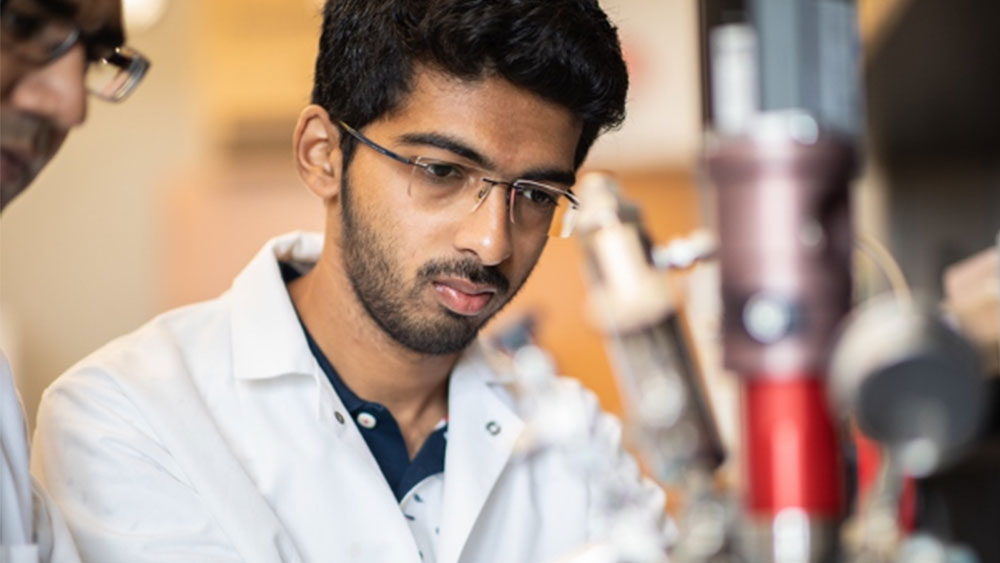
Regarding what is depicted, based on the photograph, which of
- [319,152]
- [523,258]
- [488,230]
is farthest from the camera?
[319,152]

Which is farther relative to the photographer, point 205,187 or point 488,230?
point 205,187

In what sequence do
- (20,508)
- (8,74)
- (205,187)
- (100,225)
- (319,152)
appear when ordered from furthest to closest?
(100,225), (205,187), (319,152), (20,508), (8,74)

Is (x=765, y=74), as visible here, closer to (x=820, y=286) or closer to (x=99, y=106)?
(x=820, y=286)

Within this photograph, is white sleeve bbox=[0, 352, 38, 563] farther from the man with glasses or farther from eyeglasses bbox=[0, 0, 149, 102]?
eyeglasses bbox=[0, 0, 149, 102]

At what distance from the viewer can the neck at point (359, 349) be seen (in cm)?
146

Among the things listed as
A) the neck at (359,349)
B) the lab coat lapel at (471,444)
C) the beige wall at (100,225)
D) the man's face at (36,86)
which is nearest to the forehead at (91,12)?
the man's face at (36,86)

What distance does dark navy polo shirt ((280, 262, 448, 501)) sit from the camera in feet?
4.70

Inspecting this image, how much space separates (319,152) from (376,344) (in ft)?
0.85

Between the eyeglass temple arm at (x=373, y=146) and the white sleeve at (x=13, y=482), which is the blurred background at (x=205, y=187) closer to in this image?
the eyeglass temple arm at (x=373, y=146)

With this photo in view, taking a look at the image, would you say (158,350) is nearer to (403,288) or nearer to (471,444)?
(403,288)

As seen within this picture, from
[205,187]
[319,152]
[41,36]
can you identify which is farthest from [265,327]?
[205,187]

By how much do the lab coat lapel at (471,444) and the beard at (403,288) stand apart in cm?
12

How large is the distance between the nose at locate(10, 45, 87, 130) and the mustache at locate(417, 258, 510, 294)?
1.62 ft

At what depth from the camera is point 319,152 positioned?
1.51m
